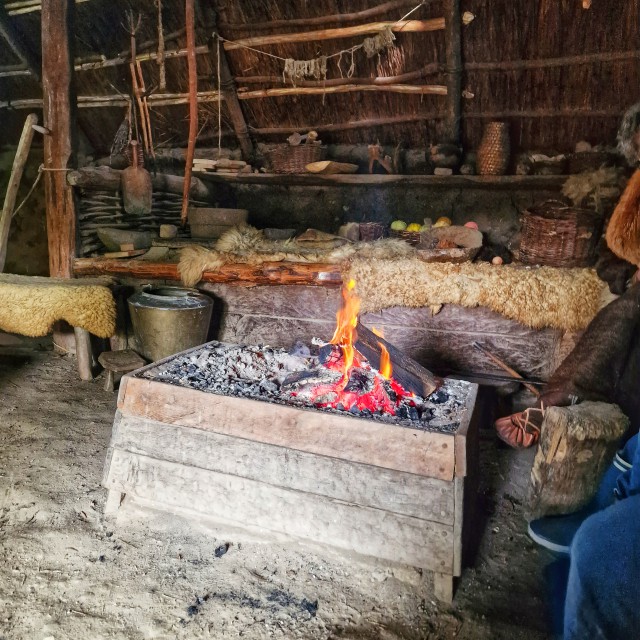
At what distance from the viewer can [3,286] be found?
4305 millimetres

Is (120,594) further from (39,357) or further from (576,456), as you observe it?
(39,357)

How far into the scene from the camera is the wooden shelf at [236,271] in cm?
438

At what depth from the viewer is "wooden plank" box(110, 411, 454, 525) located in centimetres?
217

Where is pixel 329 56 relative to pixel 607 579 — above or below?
above

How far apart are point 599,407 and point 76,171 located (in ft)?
15.1

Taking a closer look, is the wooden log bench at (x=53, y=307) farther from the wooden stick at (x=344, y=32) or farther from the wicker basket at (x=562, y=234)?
the wicker basket at (x=562, y=234)

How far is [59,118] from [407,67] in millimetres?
3427

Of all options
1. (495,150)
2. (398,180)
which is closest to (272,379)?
(398,180)

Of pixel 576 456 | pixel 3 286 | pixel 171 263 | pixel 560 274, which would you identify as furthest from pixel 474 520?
pixel 3 286

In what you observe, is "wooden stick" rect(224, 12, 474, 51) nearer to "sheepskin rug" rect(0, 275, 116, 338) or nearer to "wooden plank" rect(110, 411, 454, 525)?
"sheepskin rug" rect(0, 275, 116, 338)

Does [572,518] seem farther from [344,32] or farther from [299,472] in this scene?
[344,32]

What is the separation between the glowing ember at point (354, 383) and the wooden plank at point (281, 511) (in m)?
0.48

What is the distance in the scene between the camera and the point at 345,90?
5.37 meters

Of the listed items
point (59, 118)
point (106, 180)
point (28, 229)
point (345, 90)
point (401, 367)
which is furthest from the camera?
point (28, 229)
